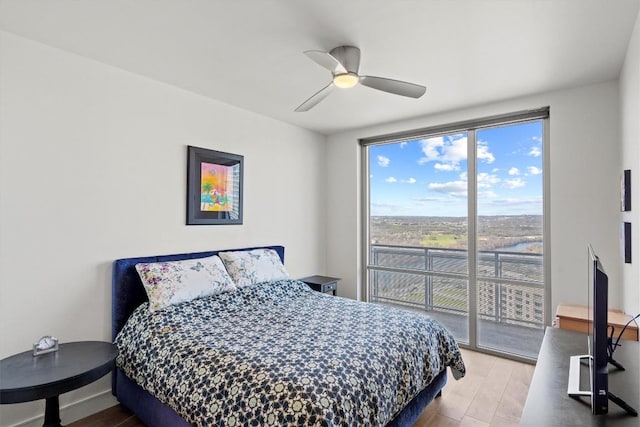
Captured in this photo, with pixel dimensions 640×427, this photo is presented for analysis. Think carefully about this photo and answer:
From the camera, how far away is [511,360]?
130 inches

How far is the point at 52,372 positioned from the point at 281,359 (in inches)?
49.0

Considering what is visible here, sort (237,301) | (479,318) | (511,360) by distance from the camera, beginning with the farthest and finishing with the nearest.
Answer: (479,318) → (511,360) → (237,301)

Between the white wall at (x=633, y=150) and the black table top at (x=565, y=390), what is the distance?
0.56m

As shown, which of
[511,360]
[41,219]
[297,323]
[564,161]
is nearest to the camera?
[41,219]

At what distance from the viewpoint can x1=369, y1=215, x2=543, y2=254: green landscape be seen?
10.8 ft

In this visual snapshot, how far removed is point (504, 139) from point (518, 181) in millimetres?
457

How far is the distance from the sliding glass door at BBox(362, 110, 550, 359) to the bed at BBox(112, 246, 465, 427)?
1246mm

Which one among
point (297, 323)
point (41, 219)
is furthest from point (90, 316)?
point (297, 323)

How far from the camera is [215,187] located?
3.28 m

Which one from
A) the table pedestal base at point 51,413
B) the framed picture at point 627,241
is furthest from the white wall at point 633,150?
the table pedestal base at point 51,413

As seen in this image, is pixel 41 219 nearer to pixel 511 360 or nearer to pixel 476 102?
pixel 476 102

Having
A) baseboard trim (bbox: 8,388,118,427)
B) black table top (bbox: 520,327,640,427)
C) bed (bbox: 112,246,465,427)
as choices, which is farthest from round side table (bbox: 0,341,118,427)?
black table top (bbox: 520,327,640,427)

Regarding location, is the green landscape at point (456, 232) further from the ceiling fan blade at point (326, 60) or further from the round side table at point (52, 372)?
the round side table at point (52, 372)

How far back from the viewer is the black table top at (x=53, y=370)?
1.65 meters
